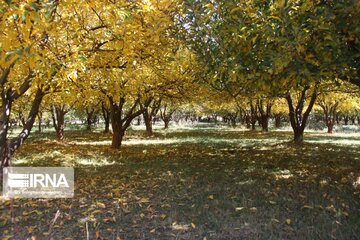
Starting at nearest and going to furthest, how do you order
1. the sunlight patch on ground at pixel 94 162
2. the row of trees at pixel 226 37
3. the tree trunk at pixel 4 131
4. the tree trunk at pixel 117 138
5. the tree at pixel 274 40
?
the row of trees at pixel 226 37
the tree at pixel 274 40
the tree trunk at pixel 4 131
the sunlight patch on ground at pixel 94 162
the tree trunk at pixel 117 138

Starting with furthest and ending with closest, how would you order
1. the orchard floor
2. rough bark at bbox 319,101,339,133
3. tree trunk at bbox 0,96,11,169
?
rough bark at bbox 319,101,339,133, tree trunk at bbox 0,96,11,169, the orchard floor

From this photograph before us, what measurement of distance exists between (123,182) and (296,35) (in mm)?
5364

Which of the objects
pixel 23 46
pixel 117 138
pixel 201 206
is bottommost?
pixel 201 206

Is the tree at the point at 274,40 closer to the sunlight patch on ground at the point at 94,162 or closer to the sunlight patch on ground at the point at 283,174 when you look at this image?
the sunlight patch on ground at the point at 283,174

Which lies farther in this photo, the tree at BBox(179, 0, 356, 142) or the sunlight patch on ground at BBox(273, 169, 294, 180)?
the sunlight patch on ground at BBox(273, 169, 294, 180)

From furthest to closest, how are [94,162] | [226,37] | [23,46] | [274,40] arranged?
[94,162] < [226,37] < [274,40] < [23,46]

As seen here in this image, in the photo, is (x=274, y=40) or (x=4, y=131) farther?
(x=4, y=131)

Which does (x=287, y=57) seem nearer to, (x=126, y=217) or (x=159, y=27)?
(x=159, y=27)

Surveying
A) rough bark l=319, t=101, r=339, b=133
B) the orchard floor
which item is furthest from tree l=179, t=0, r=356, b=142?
rough bark l=319, t=101, r=339, b=133

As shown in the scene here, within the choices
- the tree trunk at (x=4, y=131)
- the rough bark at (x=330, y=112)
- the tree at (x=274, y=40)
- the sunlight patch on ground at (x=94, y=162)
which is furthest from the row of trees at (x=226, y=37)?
the rough bark at (x=330, y=112)

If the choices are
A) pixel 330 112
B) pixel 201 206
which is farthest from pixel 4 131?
pixel 330 112

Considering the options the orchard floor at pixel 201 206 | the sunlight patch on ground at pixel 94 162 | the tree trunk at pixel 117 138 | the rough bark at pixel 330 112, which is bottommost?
the orchard floor at pixel 201 206

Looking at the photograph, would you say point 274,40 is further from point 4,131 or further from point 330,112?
point 330,112

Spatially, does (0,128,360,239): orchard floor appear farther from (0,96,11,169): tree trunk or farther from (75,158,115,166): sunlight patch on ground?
(0,96,11,169): tree trunk
